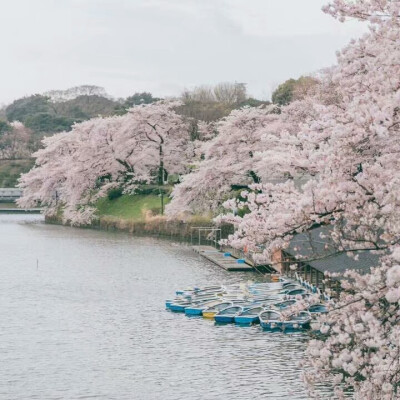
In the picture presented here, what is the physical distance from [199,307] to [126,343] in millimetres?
6593

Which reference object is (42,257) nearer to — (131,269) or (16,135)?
(131,269)

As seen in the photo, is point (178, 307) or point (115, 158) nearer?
point (178, 307)

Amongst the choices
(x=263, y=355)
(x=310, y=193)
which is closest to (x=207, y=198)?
(x=263, y=355)

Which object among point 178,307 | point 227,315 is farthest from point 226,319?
point 178,307

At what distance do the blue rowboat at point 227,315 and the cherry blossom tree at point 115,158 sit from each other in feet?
153

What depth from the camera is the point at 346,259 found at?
1259 inches

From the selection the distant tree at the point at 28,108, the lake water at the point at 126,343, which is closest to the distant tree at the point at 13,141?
the distant tree at the point at 28,108

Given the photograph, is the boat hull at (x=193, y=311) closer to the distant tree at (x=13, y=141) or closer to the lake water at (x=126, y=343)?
the lake water at (x=126, y=343)

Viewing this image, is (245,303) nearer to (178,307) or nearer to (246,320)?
(246,320)

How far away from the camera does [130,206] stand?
3280 inches

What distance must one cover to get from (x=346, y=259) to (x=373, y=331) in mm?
21825

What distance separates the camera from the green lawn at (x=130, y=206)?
80000 mm

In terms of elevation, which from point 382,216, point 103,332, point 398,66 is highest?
point 398,66

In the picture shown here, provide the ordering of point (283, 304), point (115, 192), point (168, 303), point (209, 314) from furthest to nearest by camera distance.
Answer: point (115, 192), point (168, 303), point (209, 314), point (283, 304)
